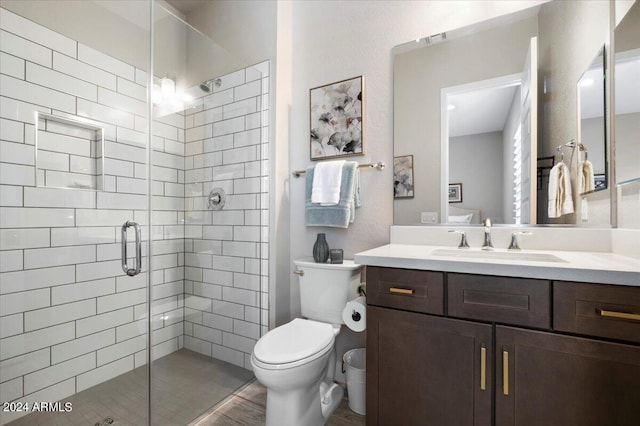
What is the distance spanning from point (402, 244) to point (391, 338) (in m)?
0.64

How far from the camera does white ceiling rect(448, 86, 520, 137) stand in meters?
1.55

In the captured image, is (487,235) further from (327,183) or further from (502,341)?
(327,183)

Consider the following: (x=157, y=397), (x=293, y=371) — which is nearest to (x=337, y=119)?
(x=293, y=371)

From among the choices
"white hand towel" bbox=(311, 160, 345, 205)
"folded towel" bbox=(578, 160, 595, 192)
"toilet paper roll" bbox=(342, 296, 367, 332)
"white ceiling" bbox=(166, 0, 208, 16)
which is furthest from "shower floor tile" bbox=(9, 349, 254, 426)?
"white ceiling" bbox=(166, 0, 208, 16)

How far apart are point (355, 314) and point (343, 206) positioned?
62 cm

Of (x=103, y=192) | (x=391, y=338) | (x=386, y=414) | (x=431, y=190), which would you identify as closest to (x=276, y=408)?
(x=386, y=414)

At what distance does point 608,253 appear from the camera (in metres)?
1.28

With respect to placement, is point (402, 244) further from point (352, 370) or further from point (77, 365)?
point (77, 365)

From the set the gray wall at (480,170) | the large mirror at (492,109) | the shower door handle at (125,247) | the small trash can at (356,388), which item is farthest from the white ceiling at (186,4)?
the small trash can at (356,388)

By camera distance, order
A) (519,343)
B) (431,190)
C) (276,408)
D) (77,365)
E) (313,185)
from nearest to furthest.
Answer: (519,343), (276,408), (77,365), (431,190), (313,185)

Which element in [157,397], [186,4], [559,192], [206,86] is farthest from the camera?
[186,4]

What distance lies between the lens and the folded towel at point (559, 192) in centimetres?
139

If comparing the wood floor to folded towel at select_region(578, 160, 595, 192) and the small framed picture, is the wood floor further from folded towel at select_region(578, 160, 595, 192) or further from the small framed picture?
folded towel at select_region(578, 160, 595, 192)

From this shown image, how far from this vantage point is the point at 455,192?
5.39 feet
